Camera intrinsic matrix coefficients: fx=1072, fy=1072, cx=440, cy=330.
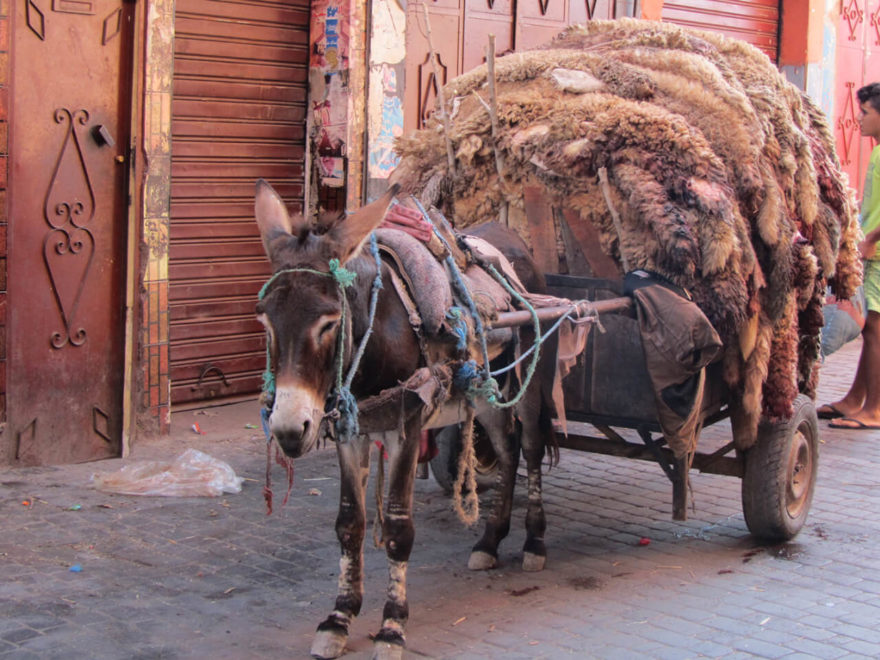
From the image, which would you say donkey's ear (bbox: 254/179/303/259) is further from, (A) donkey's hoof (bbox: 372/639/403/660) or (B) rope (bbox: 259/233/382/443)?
(A) donkey's hoof (bbox: 372/639/403/660)

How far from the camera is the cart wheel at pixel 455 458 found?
5.67 metres

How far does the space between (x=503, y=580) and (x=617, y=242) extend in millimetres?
1694

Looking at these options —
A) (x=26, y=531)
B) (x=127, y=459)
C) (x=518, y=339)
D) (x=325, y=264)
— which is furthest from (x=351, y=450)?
(x=127, y=459)

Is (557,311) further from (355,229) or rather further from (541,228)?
(355,229)

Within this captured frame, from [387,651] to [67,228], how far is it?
3523 millimetres

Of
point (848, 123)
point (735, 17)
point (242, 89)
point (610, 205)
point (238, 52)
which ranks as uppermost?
point (735, 17)

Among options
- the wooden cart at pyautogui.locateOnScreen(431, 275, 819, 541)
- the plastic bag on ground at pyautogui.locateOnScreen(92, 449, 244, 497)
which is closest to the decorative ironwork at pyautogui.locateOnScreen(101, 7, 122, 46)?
the plastic bag on ground at pyautogui.locateOnScreen(92, 449, 244, 497)

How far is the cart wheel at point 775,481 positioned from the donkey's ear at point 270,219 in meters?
2.71

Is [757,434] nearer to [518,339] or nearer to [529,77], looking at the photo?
[518,339]

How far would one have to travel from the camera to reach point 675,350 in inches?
183

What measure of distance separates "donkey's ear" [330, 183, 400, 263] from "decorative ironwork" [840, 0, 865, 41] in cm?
1147

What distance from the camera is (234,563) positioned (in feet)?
16.0

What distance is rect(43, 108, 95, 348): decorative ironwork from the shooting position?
6.10m

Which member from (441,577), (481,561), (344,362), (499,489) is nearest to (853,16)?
(499,489)
